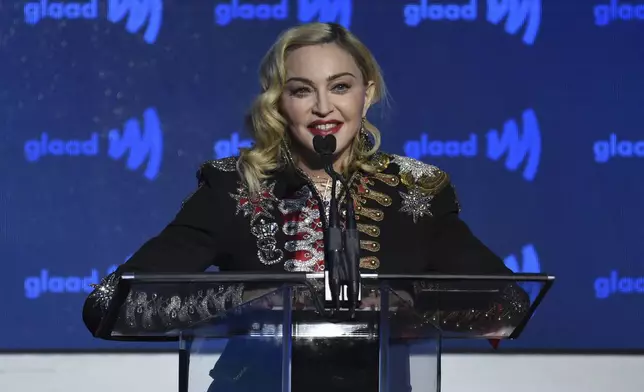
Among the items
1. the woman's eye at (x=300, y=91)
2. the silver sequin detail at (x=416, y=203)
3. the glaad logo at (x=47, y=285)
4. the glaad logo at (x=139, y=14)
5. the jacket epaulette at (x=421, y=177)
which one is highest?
the glaad logo at (x=139, y=14)

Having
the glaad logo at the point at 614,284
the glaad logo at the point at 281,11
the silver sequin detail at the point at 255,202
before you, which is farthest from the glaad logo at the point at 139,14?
the glaad logo at the point at 614,284

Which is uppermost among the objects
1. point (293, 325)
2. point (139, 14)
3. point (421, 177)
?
point (139, 14)

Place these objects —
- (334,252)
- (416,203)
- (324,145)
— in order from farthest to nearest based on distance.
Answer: (416,203) → (324,145) → (334,252)

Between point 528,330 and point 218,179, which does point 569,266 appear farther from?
point 218,179

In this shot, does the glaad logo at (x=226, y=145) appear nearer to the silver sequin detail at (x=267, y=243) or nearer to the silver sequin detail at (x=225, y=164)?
the silver sequin detail at (x=225, y=164)

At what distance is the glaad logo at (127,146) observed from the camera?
3.29m

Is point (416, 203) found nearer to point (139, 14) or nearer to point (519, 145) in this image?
point (519, 145)

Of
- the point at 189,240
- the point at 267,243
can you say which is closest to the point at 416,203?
the point at 267,243

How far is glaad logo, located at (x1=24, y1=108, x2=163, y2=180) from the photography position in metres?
3.29

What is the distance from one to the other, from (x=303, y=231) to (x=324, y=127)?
0.22m

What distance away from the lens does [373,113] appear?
3.26 metres

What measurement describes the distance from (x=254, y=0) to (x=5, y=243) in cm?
111

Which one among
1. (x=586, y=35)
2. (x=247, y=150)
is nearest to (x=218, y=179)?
(x=247, y=150)

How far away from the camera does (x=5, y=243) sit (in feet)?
10.7
